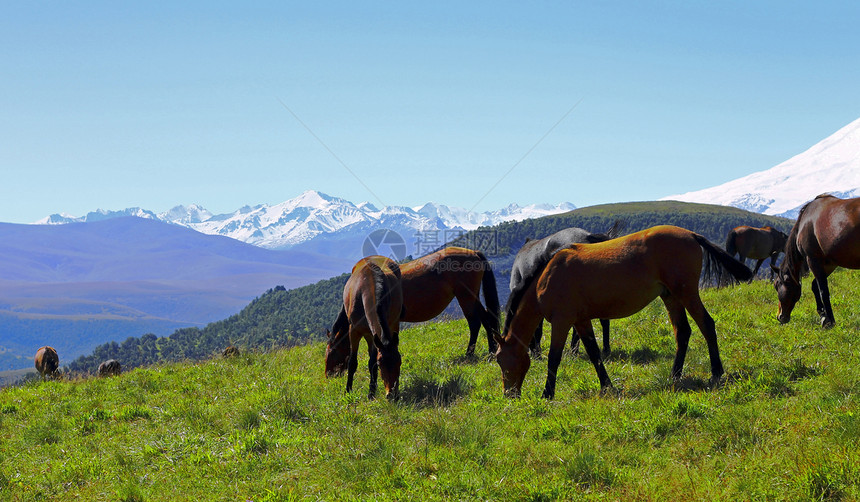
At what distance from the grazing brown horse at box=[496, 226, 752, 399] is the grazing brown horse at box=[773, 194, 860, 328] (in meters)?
3.44

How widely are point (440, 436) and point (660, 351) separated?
5862 millimetres

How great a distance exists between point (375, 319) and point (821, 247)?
968 cm

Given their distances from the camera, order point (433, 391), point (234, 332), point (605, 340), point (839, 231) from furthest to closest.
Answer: point (234, 332) < point (605, 340) < point (839, 231) < point (433, 391)

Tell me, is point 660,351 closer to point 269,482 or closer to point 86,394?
point 269,482

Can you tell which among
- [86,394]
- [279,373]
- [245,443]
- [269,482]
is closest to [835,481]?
[269,482]

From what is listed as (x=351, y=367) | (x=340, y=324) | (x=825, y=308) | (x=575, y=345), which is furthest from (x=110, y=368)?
(x=825, y=308)

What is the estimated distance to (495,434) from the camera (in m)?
7.55

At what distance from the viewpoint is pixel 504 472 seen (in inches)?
253

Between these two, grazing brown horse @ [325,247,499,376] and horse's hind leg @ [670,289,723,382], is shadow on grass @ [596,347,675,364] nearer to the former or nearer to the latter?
horse's hind leg @ [670,289,723,382]

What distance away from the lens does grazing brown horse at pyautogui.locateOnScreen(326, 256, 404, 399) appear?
32.5ft

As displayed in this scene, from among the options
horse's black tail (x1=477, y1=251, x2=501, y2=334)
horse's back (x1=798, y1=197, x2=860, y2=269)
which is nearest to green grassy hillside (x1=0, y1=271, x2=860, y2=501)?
horse's back (x1=798, y1=197, x2=860, y2=269)

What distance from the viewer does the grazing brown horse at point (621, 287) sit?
29.9 ft

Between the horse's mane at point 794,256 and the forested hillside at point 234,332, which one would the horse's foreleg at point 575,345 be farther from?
the forested hillside at point 234,332

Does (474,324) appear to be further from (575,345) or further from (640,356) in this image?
(640,356)
